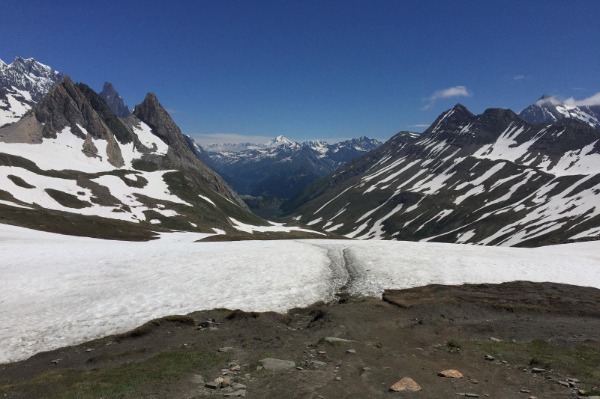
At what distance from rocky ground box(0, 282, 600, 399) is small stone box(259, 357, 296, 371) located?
0.15 ft

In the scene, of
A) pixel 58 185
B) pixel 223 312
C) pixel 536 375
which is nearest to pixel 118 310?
pixel 223 312

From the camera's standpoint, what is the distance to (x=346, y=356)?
56.2 feet

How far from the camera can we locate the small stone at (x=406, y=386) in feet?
44.6

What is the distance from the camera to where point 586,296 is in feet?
101

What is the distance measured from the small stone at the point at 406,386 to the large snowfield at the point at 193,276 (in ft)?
42.8

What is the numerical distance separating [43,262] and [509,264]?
47.4 m

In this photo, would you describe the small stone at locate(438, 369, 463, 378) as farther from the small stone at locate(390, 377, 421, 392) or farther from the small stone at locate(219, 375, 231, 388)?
the small stone at locate(219, 375, 231, 388)

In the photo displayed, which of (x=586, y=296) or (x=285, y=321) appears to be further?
(x=586, y=296)

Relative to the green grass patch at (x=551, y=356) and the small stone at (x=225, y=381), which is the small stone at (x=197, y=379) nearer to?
the small stone at (x=225, y=381)

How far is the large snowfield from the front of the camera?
Result: 24.0 m

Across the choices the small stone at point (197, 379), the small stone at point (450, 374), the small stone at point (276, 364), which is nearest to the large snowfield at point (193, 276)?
the small stone at point (276, 364)

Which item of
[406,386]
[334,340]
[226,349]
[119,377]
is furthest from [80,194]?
[406,386]

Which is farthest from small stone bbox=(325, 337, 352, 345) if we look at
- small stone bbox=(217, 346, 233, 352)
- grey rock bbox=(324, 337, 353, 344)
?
small stone bbox=(217, 346, 233, 352)

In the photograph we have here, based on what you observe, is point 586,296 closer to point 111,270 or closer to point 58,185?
point 111,270
